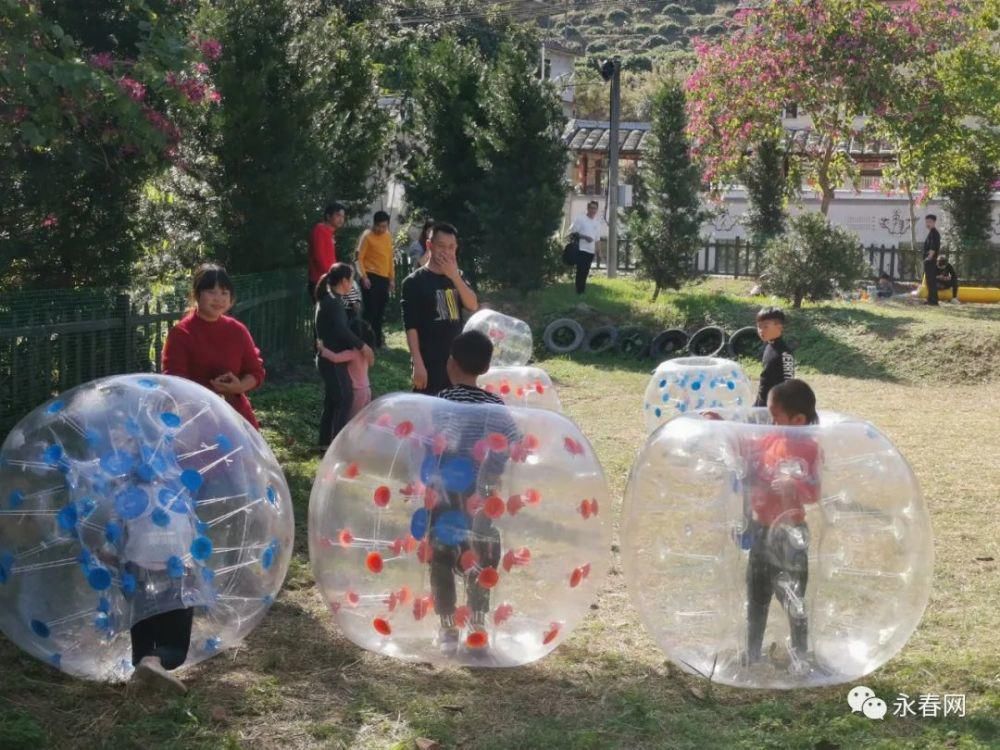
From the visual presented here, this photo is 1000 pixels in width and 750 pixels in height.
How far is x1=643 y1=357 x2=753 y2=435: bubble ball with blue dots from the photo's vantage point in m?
9.55

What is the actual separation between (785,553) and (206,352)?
3.07 metres

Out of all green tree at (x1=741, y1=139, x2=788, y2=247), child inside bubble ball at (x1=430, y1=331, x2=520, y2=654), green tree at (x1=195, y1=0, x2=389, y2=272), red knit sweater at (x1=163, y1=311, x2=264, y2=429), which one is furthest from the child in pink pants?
green tree at (x1=741, y1=139, x2=788, y2=247)

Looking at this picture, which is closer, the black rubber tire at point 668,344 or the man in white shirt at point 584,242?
the black rubber tire at point 668,344

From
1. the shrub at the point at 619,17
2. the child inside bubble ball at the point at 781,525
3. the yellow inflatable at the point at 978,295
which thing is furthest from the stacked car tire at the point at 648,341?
the shrub at the point at 619,17

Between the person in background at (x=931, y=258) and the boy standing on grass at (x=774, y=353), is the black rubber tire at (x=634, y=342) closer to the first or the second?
Result: the person in background at (x=931, y=258)

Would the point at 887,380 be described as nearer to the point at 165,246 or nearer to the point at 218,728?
the point at 165,246

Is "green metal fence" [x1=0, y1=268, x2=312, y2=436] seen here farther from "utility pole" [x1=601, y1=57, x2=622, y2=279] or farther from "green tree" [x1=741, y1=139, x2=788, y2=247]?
"green tree" [x1=741, y1=139, x2=788, y2=247]

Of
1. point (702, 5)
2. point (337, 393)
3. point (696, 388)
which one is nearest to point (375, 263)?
point (337, 393)

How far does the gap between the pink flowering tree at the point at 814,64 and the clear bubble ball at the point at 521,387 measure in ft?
53.9

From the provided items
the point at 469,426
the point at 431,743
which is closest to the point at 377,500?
the point at 469,426

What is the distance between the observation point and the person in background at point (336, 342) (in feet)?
30.3

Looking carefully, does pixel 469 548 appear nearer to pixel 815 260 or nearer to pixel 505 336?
pixel 505 336

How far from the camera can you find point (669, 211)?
67.5 ft

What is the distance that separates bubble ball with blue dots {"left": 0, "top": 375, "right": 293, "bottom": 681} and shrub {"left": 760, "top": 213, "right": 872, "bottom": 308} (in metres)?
15.1
